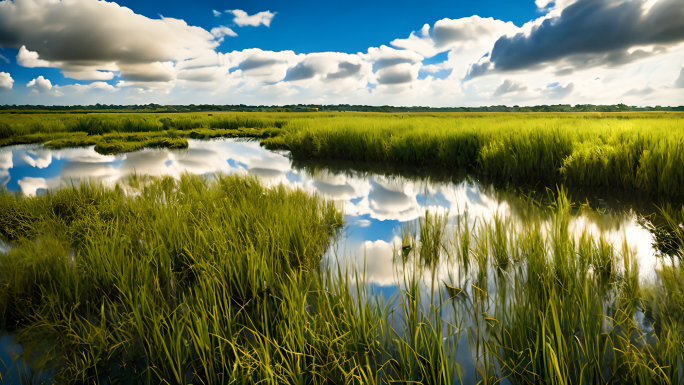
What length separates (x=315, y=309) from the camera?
2.09 m

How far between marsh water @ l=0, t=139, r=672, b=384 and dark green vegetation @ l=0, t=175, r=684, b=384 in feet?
0.55

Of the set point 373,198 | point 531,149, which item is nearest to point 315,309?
point 373,198

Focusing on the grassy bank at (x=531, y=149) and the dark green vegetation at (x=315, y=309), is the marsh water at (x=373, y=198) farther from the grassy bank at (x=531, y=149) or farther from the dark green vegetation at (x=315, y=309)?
the grassy bank at (x=531, y=149)

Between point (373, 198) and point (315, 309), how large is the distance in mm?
3719

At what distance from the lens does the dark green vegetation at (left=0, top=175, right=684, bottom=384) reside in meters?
1.56

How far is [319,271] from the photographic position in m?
2.88

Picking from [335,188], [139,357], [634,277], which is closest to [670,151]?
[634,277]

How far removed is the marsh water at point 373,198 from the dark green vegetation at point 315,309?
0.55 ft

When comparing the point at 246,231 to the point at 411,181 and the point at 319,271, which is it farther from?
the point at 411,181

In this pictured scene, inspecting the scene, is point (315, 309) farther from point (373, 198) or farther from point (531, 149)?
point (531, 149)

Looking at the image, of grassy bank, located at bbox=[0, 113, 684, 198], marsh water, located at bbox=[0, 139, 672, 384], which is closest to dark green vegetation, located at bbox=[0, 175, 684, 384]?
marsh water, located at bbox=[0, 139, 672, 384]

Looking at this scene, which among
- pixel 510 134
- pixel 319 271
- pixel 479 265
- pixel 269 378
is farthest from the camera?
pixel 510 134

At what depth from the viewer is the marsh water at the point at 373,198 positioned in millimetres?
2863

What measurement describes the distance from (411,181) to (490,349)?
212 inches
